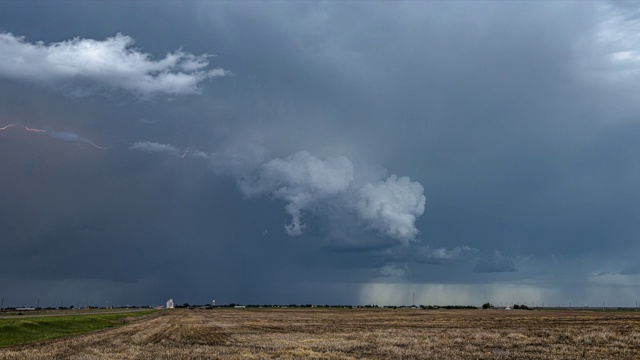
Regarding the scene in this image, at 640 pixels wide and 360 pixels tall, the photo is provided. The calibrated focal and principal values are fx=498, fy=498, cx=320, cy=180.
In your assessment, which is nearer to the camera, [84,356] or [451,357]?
[451,357]

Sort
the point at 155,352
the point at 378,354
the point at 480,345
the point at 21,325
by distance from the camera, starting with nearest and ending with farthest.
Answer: the point at 378,354
the point at 155,352
the point at 480,345
the point at 21,325

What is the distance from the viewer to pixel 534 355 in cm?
3156

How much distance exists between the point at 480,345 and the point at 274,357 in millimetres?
16844

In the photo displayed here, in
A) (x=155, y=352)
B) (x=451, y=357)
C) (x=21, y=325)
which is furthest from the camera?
(x=21, y=325)

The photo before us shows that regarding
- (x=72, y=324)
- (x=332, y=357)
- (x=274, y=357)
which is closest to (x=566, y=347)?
(x=332, y=357)

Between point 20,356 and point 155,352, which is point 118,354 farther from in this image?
point 20,356

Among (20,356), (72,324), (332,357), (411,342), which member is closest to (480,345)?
(411,342)

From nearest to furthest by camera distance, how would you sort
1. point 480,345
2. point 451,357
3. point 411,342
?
point 451,357 → point 480,345 → point 411,342

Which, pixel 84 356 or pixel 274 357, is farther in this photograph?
pixel 84 356

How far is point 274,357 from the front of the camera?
30.9 m

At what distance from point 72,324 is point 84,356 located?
50.6 meters

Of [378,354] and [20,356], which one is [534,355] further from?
[20,356]

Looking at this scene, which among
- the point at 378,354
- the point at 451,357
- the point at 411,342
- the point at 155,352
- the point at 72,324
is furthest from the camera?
the point at 72,324

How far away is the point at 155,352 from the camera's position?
35.2 metres
